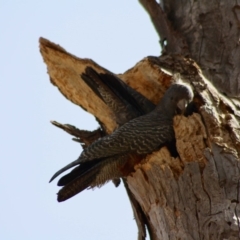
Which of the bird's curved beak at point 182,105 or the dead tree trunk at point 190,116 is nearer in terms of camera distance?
the dead tree trunk at point 190,116

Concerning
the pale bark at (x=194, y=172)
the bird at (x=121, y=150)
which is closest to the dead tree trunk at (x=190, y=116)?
the pale bark at (x=194, y=172)

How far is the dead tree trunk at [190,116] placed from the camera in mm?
3400

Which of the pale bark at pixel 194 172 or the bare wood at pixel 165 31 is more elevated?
the bare wood at pixel 165 31

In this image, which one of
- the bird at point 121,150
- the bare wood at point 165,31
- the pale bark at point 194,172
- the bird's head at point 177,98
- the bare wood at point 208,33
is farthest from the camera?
the bare wood at point 165,31

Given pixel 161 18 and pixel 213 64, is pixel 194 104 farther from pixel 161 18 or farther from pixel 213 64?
pixel 161 18

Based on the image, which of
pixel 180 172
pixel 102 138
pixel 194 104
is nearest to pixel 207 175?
pixel 180 172

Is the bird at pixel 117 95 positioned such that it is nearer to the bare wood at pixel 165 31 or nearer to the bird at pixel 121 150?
the bird at pixel 121 150

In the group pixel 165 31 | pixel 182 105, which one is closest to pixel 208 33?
pixel 165 31

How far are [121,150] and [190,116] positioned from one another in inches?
23.1

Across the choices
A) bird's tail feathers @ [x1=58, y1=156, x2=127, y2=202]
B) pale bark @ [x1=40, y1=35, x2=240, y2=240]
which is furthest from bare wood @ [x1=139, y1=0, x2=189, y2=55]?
bird's tail feathers @ [x1=58, y1=156, x2=127, y2=202]

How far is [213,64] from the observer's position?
4.36 meters

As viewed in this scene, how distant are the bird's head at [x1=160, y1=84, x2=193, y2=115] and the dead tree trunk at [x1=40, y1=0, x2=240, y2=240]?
0.21ft

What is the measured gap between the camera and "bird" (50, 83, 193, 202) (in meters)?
4.10

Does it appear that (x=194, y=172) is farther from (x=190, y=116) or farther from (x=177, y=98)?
(x=177, y=98)
